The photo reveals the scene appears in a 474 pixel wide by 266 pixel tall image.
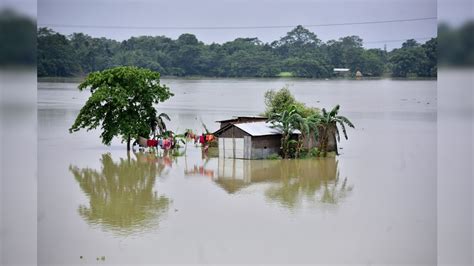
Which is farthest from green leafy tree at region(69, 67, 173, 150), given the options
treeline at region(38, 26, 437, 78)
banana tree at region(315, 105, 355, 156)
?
treeline at region(38, 26, 437, 78)

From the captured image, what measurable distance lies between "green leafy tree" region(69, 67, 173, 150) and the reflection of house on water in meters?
1.09

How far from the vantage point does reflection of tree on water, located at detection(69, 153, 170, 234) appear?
17.8ft

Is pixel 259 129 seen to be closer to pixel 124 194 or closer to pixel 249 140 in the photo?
pixel 249 140

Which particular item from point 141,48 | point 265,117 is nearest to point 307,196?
point 265,117

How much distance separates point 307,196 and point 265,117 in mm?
2856

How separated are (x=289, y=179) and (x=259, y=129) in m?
1.22

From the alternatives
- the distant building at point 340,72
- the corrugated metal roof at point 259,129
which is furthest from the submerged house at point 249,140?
the distant building at point 340,72

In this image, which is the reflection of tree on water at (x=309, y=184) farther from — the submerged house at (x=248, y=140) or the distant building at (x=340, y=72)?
the distant building at (x=340, y=72)

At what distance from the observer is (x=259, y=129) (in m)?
8.46

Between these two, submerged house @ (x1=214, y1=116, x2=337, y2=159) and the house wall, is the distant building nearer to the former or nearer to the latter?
submerged house @ (x1=214, y1=116, x2=337, y2=159)

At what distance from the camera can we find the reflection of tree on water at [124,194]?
214 inches

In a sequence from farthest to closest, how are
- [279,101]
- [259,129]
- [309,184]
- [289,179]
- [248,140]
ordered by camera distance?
[279,101] < [259,129] < [248,140] < [289,179] < [309,184]

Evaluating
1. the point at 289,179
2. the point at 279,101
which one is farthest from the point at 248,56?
the point at 289,179

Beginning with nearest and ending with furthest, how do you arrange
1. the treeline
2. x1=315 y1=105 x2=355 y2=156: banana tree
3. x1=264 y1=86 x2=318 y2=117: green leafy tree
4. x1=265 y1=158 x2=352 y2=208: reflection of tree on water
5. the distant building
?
1. x1=265 y1=158 x2=352 y2=208: reflection of tree on water
2. x1=315 y1=105 x2=355 y2=156: banana tree
3. x1=264 y1=86 x2=318 y2=117: green leafy tree
4. the treeline
5. the distant building
